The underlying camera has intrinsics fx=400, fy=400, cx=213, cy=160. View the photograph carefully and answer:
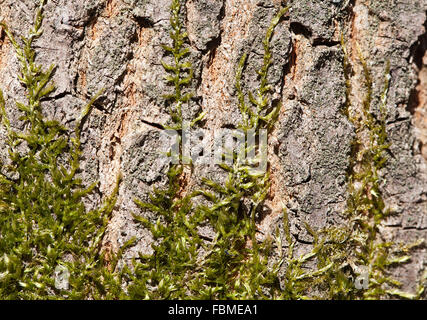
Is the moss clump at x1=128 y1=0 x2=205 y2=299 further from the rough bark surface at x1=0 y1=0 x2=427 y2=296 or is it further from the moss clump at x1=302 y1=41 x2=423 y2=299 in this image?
the moss clump at x1=302 y1=41 x2=423 y2=299

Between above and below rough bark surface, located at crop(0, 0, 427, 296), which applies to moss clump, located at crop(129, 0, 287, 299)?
below

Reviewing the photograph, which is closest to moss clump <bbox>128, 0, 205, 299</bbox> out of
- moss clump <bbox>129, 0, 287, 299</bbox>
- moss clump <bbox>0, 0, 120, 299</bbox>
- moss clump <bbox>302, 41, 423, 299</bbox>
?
moss clump <bbox>129, 0, 287, 299</bbox>

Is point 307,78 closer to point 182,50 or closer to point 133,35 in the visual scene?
point 182,50

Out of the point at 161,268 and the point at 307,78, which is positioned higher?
the point at 307,78

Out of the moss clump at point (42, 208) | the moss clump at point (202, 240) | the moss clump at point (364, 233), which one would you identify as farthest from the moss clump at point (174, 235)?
the moss clump at point (364, 233)

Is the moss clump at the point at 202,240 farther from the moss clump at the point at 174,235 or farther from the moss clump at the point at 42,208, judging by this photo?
the moss clump at the point at 42,208

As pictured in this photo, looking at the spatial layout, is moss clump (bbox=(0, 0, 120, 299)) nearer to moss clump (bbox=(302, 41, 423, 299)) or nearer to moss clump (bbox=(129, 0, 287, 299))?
moss clump (bbox=(129, 0, 287, 299))
